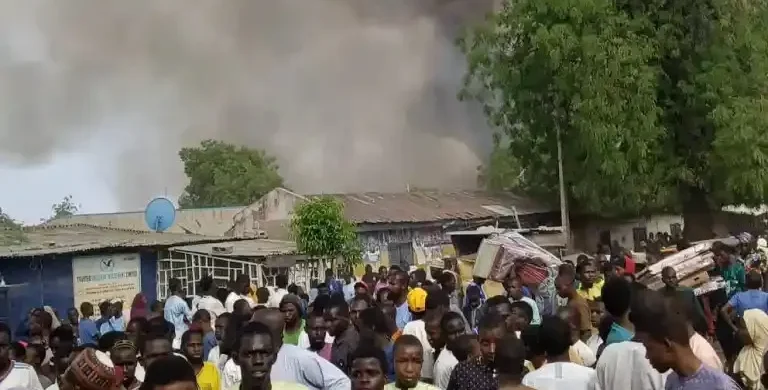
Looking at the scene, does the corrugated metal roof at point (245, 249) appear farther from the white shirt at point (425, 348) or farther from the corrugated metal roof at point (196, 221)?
the white shirt at point (425, 348)

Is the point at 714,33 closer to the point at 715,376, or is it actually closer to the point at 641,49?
the point at 641,49

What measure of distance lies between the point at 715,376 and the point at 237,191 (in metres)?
45.6

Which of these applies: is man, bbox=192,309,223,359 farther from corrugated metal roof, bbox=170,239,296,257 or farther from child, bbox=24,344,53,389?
corrugated metal roof, bbox=170,239,296,257

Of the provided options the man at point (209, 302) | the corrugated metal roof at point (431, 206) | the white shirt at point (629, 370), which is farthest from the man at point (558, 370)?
the corrugated metal roof at point (431, 206)

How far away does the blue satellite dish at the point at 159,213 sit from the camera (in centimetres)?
1969

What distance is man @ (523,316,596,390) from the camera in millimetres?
4266

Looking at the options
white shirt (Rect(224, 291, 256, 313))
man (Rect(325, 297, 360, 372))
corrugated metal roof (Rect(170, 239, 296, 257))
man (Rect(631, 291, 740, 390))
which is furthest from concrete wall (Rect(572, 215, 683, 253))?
man (Rect(631, 291, 740, 390))

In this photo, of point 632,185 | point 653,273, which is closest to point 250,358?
point 653,273

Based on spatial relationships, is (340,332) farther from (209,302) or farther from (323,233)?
(323,233)

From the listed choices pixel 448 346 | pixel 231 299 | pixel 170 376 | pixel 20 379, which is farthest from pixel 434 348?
→ pixel 231 299

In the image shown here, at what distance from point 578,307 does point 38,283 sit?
9.76 meters

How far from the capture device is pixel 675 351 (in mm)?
3113

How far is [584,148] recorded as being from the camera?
24438mm

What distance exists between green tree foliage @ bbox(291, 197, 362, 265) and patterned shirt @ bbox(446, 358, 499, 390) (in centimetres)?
1564
